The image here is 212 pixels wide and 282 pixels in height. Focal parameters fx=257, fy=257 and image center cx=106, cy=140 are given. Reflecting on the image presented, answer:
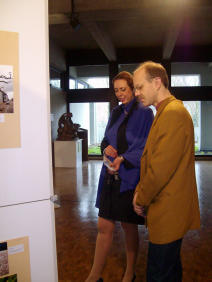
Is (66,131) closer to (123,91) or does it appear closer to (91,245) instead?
(91,245)

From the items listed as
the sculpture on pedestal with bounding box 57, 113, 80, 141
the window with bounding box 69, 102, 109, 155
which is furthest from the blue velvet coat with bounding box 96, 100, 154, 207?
the window with bounding box 69, 102, 109, 155

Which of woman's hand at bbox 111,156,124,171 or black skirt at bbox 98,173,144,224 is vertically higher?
woman's hand at bbox 111,156,124,171

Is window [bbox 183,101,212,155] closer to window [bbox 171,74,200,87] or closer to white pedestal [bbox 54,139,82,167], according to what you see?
window [bbox 171,74,200,87]

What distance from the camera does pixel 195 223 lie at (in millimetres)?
1230

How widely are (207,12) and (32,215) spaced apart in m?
4.81

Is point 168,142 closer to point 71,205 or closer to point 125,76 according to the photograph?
point 125,76

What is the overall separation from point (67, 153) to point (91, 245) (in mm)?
4791

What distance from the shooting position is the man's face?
1211 mm

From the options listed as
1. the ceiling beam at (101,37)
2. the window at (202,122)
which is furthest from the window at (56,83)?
the window at (202,122)

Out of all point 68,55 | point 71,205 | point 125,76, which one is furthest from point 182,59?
point 125,76

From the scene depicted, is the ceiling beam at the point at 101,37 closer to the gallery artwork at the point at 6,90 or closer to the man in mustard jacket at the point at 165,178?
the man in mustard jacket at the point at 165,178

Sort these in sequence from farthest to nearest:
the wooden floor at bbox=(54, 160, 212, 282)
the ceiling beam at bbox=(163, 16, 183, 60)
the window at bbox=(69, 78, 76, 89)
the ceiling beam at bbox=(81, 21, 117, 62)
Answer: the window at bbox=(69, 78, 76, 89), the ceiling beam at bbox=(81, 21, 117, 62), the ceiling beam at bbox=(163, 16, 183, 60), the wooden floor at bbox=(54, 160, 212, 282)

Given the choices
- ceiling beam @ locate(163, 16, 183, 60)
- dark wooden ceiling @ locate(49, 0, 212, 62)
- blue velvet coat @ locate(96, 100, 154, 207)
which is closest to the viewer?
blue velvet coat @ locate(96, 100, 154, 207)

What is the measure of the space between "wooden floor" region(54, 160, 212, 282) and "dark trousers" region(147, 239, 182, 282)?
2.69 ft
